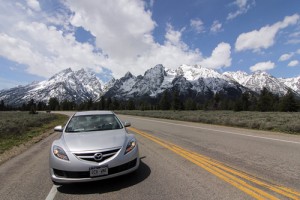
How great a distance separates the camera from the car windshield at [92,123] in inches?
286

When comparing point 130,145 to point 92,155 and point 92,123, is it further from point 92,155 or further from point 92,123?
point 92,123

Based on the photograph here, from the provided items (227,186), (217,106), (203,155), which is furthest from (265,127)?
(217,106)

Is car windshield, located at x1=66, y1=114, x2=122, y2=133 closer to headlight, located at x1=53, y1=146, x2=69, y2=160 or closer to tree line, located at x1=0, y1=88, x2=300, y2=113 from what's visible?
headlight, located at x1=53, y1=146, x2=69, y2=160

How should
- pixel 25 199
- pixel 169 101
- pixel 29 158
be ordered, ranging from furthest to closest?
pixel 169 101 → pixel 29 158 → pixel 25 199

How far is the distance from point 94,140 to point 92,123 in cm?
181

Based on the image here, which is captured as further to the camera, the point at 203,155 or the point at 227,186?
the point at 203,155

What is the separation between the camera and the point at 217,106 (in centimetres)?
12531

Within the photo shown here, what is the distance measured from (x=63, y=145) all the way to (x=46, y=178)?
4.48ft

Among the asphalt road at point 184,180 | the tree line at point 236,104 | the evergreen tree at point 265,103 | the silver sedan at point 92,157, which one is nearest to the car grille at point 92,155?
the silver sedan at point 92,157

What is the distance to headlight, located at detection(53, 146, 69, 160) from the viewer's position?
5461 millimetres

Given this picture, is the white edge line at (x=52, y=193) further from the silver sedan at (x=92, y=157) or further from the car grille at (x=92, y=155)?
the car grille at (x=92, y=155)

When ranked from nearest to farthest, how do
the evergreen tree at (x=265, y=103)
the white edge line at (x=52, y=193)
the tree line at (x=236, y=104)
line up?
1. the white edge line at (x=52, y=193)
2. the tree line at (x=236, y=104)
3. the evergreen tree at (x=265, y=103)

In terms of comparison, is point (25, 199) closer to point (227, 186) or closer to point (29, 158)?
point (227, 186)

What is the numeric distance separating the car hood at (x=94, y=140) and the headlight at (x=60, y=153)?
158mm
